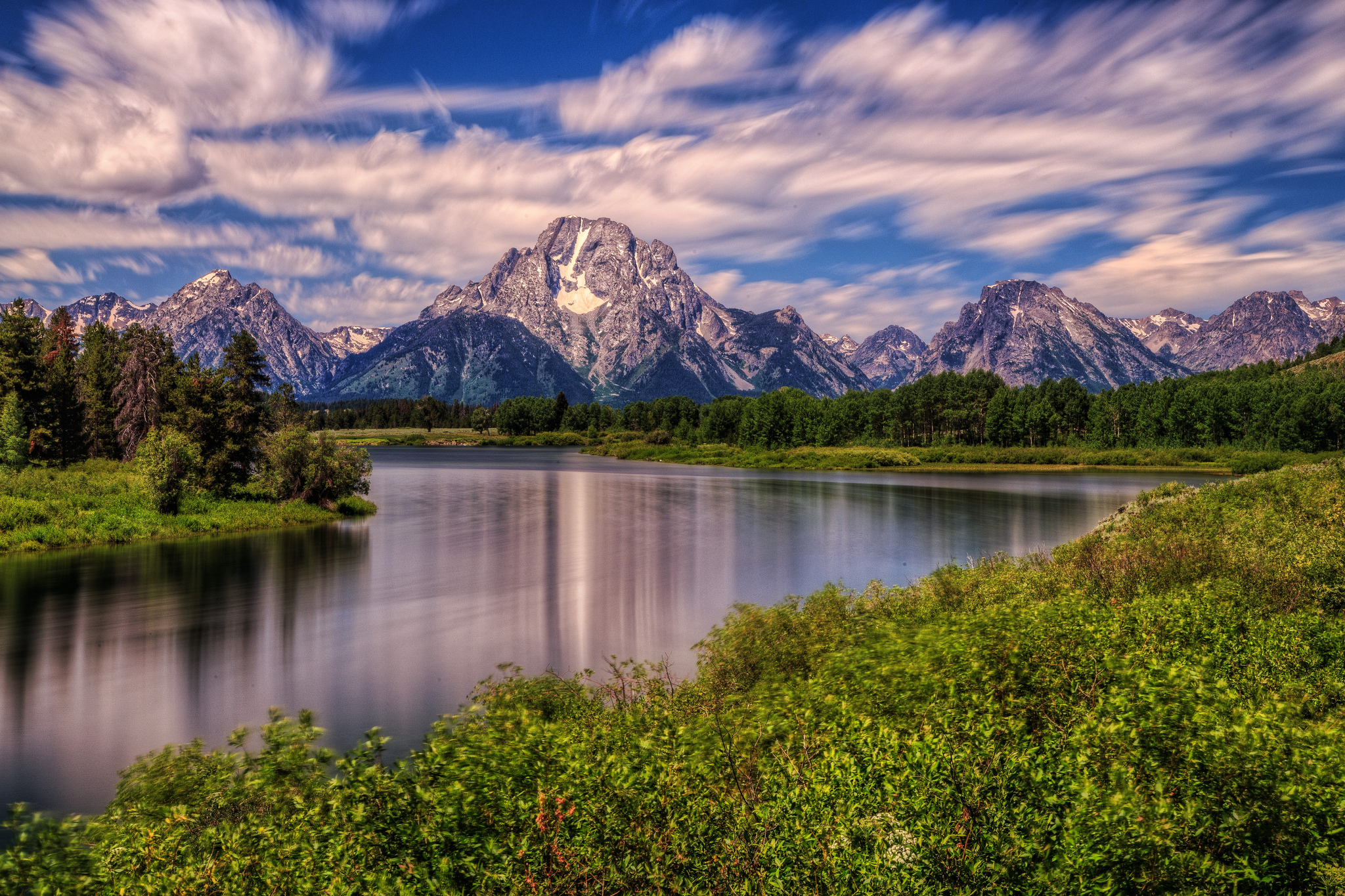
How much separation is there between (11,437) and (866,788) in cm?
8513

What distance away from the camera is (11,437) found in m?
64.5

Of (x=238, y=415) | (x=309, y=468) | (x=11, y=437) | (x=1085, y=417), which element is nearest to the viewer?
(x=238, y=415)

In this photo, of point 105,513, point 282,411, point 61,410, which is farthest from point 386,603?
point 61,410

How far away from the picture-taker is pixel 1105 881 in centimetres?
628

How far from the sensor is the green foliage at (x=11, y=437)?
Result: 63.8 metres

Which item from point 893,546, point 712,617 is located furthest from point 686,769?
point 893,546

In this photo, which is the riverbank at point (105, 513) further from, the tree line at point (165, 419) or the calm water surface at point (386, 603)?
the calm water surface at point (386, 603)

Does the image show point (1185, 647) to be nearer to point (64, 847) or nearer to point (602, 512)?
point (64, 847)

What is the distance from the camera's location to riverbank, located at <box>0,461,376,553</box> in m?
47.1

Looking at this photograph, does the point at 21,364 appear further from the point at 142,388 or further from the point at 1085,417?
the point at 1085,417

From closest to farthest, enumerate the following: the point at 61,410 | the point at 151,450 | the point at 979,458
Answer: the point at 151,450
the point at 61,410
the point at 979,458

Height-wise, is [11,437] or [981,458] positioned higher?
[11,437]

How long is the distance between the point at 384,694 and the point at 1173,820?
904 inches

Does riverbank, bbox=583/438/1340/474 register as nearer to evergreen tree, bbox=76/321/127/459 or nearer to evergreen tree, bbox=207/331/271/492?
evergreen tree, bbox=207/331/271/492
